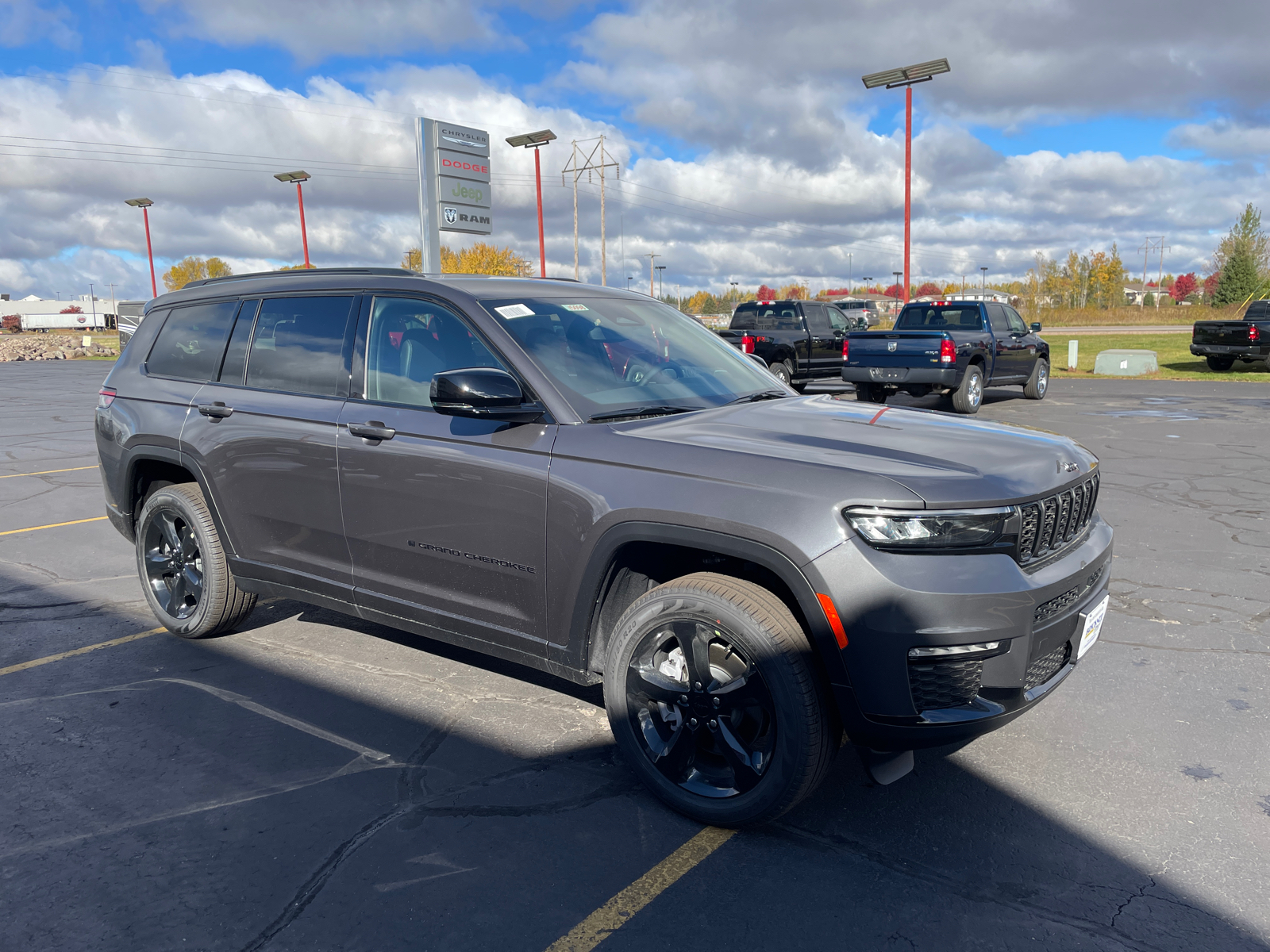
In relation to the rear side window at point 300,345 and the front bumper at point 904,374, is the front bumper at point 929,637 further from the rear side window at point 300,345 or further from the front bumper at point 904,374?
the front bumper at point 904,374

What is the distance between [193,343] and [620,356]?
2.48 meters

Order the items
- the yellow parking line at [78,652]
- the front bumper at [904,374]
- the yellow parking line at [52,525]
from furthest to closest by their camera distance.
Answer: the front bumper at [904,374]
the yellow parking line at [52,525]
the yellow parking line at [78,652]

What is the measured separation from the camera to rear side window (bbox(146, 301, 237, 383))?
463cm

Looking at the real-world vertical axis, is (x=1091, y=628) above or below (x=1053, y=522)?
below

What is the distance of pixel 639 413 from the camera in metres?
3.46

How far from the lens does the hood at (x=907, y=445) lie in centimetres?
273

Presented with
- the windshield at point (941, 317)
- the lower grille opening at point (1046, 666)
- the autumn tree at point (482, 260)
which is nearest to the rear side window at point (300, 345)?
the lower grille opening at point (1046, 666)

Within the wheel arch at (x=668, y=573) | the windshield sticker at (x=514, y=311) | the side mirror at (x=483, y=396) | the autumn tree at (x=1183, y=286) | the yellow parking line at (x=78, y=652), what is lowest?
the yellow parking line at (x=78, y=652)

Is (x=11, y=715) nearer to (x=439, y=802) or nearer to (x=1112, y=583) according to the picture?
(x=439, y=802)

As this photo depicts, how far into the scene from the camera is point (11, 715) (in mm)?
3893

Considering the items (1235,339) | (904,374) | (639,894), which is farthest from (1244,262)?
(639,894)

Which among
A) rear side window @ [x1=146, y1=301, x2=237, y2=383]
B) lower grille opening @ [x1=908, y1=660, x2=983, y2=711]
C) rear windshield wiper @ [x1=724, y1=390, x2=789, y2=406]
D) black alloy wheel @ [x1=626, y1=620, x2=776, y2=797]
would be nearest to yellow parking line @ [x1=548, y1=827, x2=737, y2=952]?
black alloy wheel @ [x1=626, y1=620, x2=776, y2=797]

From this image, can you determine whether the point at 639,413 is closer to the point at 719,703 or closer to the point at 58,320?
the point at 719,703

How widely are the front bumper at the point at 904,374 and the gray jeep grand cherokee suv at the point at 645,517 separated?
1055cm
